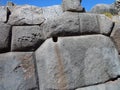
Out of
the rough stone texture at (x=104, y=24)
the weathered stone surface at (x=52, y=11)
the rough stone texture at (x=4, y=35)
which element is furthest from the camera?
the rough stone texture at (x=104, y=24)

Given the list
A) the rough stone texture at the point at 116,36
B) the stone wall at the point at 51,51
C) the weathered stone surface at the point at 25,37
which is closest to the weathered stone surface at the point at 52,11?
the stone wall at the point at 51,51

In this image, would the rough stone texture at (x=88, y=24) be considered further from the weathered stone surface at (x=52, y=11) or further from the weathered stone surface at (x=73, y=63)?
the weathered stone surface at (x=52, y=11)

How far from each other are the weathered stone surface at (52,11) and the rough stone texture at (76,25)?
71 mm

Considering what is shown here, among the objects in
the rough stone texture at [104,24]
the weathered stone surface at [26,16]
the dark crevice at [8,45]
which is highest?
the weathered stone surface at [26,16]

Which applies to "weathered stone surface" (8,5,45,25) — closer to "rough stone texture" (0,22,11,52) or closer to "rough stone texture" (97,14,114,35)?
"rough stone texture" (0,22,11,52)

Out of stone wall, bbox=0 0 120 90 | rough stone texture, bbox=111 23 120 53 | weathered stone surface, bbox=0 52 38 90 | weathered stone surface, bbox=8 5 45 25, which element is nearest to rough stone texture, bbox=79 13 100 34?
stone wall, bbox=0 0 120 90

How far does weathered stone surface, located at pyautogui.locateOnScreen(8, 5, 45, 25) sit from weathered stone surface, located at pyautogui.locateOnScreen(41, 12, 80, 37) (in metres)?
0.10

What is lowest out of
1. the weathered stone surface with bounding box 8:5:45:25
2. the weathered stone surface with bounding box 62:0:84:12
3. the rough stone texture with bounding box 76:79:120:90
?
the rough stone texture with bounding box 76:79:120:90

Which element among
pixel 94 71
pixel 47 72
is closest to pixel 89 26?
pixel 94 71

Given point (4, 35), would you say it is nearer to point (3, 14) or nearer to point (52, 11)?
point (3, 14)

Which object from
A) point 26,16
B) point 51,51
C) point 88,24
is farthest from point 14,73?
point 88,24

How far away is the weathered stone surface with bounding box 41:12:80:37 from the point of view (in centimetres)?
220

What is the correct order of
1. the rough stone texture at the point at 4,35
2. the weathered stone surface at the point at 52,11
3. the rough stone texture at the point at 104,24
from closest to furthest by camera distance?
Result: the rough stone texture at the point at 4,35 → the weathered stone surface at the point at 52,11 → the rough stone texture at the point at 104,24

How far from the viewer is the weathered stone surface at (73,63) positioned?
218cm
